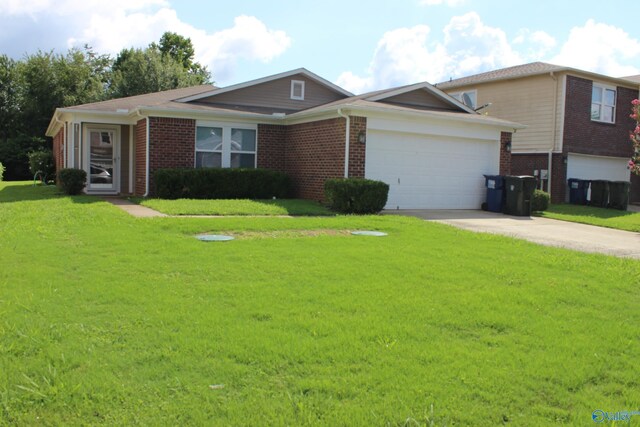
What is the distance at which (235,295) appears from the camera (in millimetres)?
5773

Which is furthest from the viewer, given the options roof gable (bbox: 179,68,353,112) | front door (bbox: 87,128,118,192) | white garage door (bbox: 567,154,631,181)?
white garage door (bbox: 567,154,631,181)

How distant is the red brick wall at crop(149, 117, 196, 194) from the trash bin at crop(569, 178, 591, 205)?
13.5m

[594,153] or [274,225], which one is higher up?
[594,153]

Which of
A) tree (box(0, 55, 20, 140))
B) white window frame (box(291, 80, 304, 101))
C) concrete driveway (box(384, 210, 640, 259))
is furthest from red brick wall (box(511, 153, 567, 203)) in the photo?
tree (box(0, 55, 20, 140))

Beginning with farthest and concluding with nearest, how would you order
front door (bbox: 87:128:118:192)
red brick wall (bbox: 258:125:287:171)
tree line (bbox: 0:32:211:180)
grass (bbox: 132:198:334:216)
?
tree line (bbox: 0:32:211:180) < front door (bbox: 87:128:118:192) < red brick wall (bbox: 258:125:287:171) < grass (bbox: 132:198:334:216)

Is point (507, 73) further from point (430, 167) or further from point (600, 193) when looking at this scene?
point (430, 167)

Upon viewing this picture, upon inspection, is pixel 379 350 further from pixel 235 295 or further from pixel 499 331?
pixel 235 295

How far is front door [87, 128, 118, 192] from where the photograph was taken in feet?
66.2

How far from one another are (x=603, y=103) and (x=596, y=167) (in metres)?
2.44

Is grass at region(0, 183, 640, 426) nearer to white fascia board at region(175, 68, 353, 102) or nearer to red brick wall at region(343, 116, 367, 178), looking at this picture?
red brick wall at region(343, 116, 367, 178)

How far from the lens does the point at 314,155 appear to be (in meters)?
16.6

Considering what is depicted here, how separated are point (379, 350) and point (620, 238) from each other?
9419 mm

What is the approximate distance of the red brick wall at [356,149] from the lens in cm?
1498

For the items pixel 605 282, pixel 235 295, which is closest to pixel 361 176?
pixel 605 282
